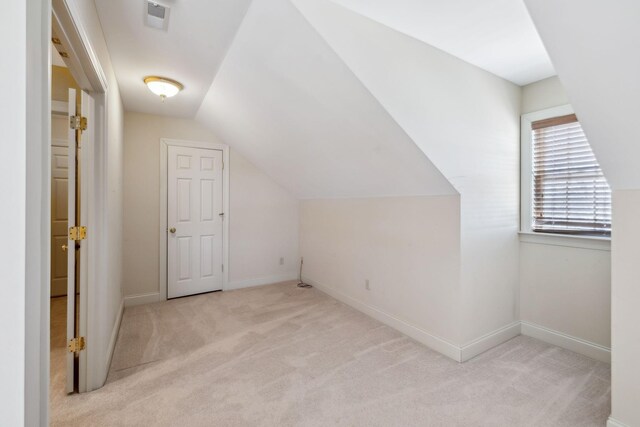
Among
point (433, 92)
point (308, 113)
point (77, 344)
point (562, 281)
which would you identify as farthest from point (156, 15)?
point (562, 281)

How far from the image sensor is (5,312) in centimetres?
65

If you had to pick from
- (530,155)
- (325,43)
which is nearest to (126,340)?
(325,43)

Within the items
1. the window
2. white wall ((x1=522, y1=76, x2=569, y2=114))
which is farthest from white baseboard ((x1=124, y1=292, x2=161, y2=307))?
white wall ((x1=522, y1=76, x2=569, y2=114))

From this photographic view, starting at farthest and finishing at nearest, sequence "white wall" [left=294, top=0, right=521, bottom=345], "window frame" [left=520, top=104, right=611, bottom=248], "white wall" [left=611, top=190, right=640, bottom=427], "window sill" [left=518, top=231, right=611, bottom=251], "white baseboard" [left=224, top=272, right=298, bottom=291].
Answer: "white baseboard" [left=224, top=272, right=298, bottom=291] < "window frame" [left=520, top=104, right=611, bottom=248] < "window sill" [left=518, top=231, right=611, bottom=251] < "white wall" [left=294, top=0, right=521, bottom=345] < "white wall" [left=611, top=190, right=640, bottom=427]

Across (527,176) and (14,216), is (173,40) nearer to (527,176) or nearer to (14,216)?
(14,216)

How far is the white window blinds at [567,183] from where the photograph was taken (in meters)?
2.45

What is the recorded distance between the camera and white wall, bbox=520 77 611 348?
2402mm

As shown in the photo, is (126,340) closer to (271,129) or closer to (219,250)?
(219,250)

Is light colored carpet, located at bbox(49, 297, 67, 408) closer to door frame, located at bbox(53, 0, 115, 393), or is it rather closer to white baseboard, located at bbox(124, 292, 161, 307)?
door frame, located at bbox(53, 0, 115, 393)

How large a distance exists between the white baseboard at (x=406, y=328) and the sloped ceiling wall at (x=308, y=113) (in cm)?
128

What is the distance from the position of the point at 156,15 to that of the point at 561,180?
3.49 meters

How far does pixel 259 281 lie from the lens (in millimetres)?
4492

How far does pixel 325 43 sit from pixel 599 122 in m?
1.51

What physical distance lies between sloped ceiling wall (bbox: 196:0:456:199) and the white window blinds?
3.73 feet
